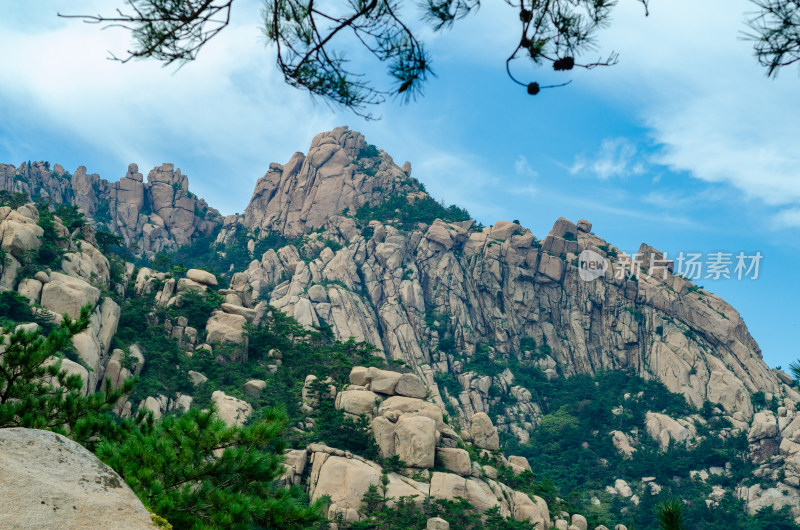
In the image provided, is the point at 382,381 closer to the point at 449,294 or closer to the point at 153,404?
the point at 153,404

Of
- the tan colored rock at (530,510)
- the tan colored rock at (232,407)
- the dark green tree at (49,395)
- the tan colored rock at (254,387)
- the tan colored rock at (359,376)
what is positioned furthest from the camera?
the tan colored rock at (359,376)

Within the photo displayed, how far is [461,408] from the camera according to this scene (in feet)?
171

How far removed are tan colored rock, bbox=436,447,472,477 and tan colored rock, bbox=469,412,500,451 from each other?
4140mm

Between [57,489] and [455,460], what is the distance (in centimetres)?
2366

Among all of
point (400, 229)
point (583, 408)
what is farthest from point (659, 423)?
point (400, 229)

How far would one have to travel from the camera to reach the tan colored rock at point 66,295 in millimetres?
26094

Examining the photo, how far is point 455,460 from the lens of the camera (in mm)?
26250

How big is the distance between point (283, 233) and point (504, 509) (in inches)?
2032

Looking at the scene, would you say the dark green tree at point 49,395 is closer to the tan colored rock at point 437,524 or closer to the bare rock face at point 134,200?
the tan colored rock at point 437,524

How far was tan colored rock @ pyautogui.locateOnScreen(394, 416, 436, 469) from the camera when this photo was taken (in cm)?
2559

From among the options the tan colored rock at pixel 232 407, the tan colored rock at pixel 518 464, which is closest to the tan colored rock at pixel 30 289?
the tan colored rock at pixel 232 407

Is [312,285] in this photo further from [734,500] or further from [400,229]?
[734,500]

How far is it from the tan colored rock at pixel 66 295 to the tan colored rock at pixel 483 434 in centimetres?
1816

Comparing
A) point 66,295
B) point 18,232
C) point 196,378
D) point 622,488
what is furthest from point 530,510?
point 18,232
